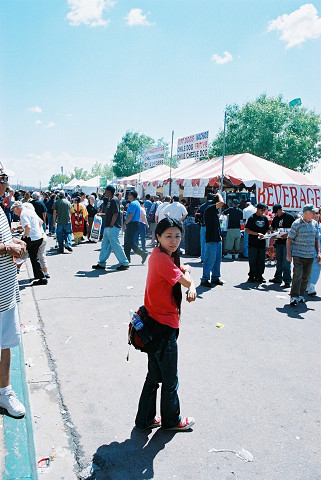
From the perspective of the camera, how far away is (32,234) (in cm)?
699

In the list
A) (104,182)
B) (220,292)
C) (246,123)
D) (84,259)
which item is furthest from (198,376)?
(246,123)

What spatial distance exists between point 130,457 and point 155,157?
2101 cm

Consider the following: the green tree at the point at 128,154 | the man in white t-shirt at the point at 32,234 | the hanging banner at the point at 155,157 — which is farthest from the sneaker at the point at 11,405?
the green tree at the point at 128,154

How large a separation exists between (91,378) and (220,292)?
13.5 ft

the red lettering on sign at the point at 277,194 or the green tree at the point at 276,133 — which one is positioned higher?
the green tree at the point at 276,133

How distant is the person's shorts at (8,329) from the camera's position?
2961 millimetres

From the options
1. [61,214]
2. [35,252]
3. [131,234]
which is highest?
[61,214]

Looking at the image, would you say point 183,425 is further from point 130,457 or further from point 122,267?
point 122,267

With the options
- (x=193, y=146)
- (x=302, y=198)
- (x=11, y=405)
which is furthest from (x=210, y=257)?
(x=302, y=198)

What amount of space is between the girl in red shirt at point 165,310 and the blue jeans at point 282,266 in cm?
596

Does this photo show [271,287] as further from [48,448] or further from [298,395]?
[48,448]

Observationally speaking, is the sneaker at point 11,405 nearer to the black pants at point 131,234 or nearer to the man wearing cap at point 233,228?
the black pants at point 131,234

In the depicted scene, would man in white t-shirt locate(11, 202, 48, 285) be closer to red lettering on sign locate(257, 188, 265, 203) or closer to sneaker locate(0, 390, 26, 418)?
sneaker locate(0, 390, 26, 418)

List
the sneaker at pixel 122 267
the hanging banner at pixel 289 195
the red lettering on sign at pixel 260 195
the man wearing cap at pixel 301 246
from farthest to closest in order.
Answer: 1. the hanging banner at pixel 289 195
2. the red lettering on sign at pixel 260 195
3. the sneaker at pixel 122 267
4. the man wearing cap at pixel 301 246
